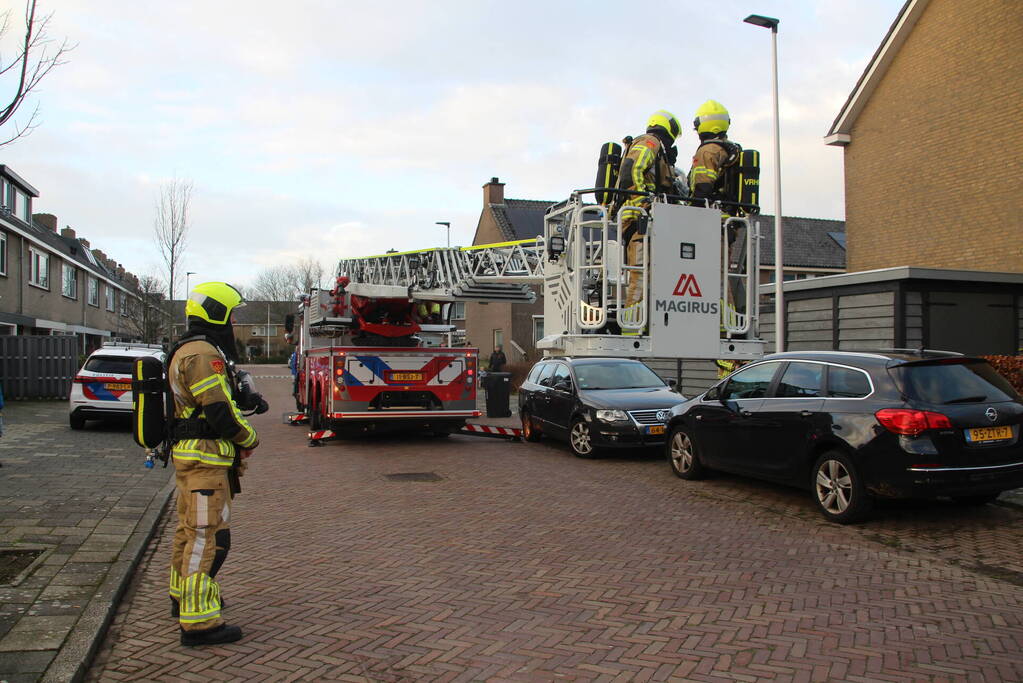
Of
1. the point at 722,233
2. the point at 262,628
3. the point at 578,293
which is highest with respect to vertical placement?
the point at 722,233

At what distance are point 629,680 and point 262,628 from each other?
2.13m

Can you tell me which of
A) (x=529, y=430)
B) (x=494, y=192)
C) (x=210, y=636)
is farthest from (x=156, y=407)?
(x=494, y=192)

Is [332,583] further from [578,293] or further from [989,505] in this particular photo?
[989,505]

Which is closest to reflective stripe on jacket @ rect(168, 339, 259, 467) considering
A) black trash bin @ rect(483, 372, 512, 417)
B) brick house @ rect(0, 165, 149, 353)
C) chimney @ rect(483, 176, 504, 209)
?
black trash bin @ rect(483, 372, 512, 417)

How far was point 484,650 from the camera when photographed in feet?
14.0

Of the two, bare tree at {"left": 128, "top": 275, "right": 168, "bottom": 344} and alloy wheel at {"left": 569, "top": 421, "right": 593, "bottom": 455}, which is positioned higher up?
bare tree at {"left": 128, "top": 275, "right": 168, "bottom": 344}

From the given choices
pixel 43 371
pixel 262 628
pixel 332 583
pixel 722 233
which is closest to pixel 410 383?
pixel 722 233

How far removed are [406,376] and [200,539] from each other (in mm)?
8262

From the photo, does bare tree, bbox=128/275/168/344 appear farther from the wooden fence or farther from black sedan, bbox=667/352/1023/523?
black sedan, bbox=667/352/1023/523

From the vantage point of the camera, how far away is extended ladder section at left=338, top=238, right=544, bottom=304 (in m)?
11.7

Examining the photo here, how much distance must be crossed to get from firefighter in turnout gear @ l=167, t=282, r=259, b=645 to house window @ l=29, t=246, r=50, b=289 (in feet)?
94.8

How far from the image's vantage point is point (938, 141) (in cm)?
1809

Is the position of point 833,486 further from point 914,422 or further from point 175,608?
point 175,608

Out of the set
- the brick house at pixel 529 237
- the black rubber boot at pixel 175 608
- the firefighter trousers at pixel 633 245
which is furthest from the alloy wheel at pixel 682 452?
the brick house at pixel 529 237
